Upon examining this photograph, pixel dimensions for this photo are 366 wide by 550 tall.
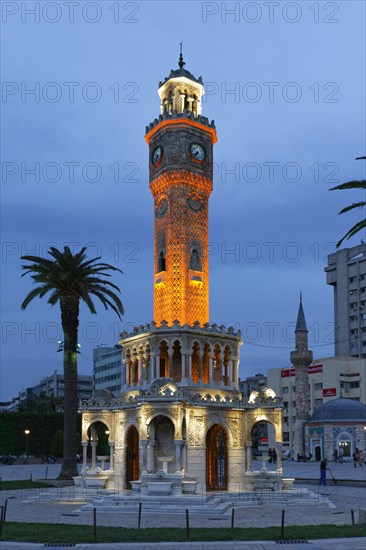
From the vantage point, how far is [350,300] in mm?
137875

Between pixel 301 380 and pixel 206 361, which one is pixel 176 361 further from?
pixel 301 380

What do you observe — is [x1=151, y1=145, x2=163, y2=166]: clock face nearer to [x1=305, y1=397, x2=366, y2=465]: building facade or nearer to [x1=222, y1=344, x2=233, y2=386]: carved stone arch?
[x1=222, y1=344, x2=233, y2=386]: carved stone arch

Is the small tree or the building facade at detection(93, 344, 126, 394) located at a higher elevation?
the building facade at detection(93, 344, 126, 394)

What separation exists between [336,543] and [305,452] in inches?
3007

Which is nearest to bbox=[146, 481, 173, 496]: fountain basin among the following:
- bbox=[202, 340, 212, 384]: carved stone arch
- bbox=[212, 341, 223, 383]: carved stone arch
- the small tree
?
bbox=[202, 340, 212, 384]: carved stone arch

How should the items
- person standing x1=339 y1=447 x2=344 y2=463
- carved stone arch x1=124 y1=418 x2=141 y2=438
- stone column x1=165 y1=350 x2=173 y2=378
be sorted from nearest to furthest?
1. carved stone arch x1=124 y1=418 x2=141 y2=438
2. stone column x1=165 y1=350 x2=173 y2=378
3. person standing x1=339 y1=447 x2=344 y2=463

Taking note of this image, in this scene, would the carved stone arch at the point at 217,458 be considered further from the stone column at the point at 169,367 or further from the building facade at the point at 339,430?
the building facade at the point at 339,430

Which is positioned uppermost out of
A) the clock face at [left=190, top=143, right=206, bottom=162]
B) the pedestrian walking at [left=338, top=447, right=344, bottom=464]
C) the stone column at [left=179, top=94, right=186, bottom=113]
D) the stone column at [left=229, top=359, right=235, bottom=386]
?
the stone column at [left=179, top=94, right=186, bottom=113]

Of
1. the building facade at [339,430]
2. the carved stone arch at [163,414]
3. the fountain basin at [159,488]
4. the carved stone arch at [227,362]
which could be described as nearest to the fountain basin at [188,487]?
the fountain basin at [159,488]

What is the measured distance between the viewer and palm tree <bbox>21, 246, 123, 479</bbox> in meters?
47.3

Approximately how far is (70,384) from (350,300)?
99.0 metres

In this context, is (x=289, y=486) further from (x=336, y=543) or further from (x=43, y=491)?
(x=336, y=543)

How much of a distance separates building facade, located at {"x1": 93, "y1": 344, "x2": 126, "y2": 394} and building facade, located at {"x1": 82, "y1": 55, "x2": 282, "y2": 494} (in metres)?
104

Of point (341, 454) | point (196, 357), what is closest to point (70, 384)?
point (196, 357)
